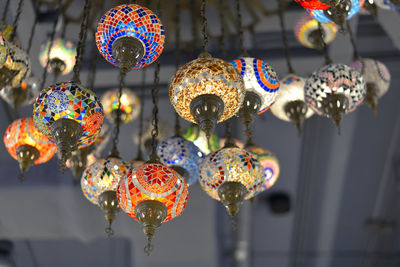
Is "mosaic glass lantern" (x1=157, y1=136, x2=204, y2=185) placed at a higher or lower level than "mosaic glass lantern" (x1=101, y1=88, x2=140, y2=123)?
lower

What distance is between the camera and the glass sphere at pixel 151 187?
1.16m

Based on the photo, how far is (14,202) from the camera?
3.15 meters

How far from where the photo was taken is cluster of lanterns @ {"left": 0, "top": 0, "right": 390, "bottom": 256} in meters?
1.15

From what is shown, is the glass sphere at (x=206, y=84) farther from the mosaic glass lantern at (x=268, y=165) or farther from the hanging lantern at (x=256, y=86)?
the mosaic glass lantern at (x=268, y=165)

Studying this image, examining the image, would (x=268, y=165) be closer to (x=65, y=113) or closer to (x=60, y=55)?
(x=65, y=113)

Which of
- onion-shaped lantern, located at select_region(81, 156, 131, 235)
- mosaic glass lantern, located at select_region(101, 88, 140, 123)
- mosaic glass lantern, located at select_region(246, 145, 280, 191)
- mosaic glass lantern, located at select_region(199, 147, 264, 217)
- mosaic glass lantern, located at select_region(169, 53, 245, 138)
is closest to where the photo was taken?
mosaic glass lantern, located at select_region(169, 53, 245, 138)

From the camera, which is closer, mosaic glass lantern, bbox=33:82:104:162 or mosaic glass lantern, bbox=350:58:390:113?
mosaic glass lantern, bbox=33:82:104:162

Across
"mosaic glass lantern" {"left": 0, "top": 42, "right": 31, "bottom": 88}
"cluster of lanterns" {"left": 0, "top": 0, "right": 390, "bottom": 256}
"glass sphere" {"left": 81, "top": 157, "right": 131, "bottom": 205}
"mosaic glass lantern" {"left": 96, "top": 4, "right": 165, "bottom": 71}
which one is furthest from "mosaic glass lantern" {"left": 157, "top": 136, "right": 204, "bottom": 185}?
"mosaic glass lantern" {"left": 0, "top": 42, "right": 31, "bottom": 88}

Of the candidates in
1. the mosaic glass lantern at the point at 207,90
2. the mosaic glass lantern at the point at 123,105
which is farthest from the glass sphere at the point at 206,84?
the mosaic glass lantern at the point at 123,105

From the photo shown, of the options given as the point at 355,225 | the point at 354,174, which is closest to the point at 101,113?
the point at 354,174

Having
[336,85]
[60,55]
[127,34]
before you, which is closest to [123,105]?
[60,55]

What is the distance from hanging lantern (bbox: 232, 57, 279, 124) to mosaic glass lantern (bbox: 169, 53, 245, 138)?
160mm

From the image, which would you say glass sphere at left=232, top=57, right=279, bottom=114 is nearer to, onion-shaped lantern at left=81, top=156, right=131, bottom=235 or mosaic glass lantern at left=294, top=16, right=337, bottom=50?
onion-shaped lantern at left=81, top=156, right=131, bottom=235

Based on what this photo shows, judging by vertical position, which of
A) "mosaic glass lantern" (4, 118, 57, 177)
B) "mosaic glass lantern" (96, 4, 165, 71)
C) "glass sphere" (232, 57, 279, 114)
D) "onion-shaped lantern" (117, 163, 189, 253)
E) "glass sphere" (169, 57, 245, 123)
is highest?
"mosaic glass lantern" (96, 4, 165, 71)
